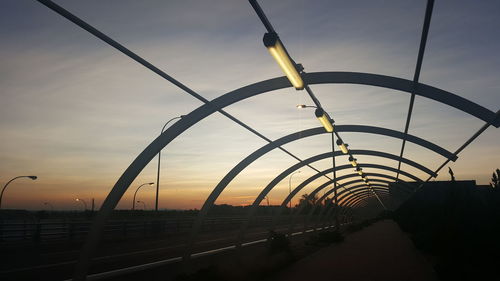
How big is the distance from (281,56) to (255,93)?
4.02m

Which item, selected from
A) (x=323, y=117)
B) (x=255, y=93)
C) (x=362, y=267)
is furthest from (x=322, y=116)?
(x=362, y=267)

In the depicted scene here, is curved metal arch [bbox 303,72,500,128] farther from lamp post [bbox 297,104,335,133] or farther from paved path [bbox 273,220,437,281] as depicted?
paved path [bbox 273,220,437,281]

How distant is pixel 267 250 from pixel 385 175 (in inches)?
734

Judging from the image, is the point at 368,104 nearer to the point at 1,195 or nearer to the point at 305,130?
the point at 305,130

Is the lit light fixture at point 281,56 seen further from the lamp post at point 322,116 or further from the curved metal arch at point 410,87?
the lamp post at point 322,116

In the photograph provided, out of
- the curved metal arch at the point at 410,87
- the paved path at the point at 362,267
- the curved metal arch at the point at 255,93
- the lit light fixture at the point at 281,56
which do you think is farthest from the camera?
the paved path at the point at 362,267

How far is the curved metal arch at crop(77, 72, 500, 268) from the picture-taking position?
965 centimetres

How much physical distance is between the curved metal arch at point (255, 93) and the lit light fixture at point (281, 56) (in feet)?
8.15

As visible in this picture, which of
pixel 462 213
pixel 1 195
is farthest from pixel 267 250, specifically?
pixel 1 195

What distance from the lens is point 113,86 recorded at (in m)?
11.0

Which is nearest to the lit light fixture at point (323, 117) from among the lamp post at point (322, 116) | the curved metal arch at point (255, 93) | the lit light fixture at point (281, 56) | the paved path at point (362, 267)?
the lamp post at point (322, 116)

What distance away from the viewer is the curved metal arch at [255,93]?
9.65m

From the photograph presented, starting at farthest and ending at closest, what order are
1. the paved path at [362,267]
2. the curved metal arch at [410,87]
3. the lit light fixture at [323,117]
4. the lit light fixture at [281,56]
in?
the lit light fixture at [323,117]
the paved path at [362,267]
the curved metal arch at [410,87]
the lit light fixture at [281,56]

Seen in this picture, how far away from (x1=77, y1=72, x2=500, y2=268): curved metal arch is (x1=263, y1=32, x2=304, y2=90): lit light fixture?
2483 mm
